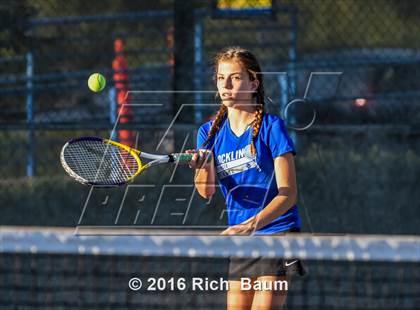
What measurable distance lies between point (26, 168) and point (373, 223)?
2.27m

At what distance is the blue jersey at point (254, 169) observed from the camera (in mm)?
3855

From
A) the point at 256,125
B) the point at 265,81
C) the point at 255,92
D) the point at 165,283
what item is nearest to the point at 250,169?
the point at 256,125

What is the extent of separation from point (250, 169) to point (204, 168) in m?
0.17

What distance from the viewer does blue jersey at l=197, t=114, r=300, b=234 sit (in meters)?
3.86

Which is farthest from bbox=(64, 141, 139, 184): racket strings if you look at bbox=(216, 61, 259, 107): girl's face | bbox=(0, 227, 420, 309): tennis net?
bbox=(216, 61, 259, 107): girl's face

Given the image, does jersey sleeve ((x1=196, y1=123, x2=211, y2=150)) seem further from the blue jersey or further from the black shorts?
the black shorts

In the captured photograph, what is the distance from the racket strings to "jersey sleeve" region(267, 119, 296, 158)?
0.79 metres

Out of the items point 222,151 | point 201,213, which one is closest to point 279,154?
point 222,151

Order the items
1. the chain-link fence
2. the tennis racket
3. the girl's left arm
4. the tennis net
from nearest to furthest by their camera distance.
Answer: the girl's left arm < the tennis racket < the tennis net < the chain-link fence

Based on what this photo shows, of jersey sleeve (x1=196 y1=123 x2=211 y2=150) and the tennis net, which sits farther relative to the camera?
the tennis net

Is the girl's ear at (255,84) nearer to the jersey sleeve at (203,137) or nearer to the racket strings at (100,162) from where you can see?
the jersey sleeve at (203,137)

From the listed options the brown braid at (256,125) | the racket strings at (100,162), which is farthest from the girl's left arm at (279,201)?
the racket strings at (100,162)

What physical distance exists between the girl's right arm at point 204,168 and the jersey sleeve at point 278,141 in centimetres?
24

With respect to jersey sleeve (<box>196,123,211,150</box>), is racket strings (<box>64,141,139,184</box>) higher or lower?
lower
